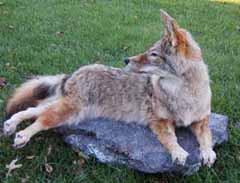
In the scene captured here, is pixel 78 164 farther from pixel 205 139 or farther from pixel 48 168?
pixel 205 139

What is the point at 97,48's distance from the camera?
6902 millimetres

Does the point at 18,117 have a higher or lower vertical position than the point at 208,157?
higher

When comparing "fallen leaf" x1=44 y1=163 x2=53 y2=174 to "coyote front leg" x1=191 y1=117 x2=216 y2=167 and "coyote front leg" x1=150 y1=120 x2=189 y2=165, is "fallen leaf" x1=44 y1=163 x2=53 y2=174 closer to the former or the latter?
"coyote front leg" x1=150 y1=120 x2=189 y2=165

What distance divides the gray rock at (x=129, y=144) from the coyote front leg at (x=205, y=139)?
2.2 inches

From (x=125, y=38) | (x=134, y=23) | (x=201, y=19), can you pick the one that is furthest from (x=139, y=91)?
(x=201, y=19)

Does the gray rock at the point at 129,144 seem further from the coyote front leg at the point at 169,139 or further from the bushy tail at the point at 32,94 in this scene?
the bushy tail at the point at 32,94

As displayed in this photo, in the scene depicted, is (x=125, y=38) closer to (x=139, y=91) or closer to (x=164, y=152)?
(x=139, y=91)

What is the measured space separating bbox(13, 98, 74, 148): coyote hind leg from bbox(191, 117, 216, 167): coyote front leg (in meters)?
1.12

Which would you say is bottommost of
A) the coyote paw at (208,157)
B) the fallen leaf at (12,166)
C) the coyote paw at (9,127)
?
the fallen leaf at (12,166)

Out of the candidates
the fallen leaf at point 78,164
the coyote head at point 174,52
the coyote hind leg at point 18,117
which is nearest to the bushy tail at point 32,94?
the coyote hind leg at point 18,117

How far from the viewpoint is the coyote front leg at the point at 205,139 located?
385 cm

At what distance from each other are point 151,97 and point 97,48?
10.1 ft

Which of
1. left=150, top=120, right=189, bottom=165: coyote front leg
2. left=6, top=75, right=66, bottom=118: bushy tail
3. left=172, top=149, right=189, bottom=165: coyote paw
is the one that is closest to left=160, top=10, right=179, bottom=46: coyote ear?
left=150, top=120, right=189, bottom=165: coyote front leg

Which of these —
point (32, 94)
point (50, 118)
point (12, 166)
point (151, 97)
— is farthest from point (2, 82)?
point (151, 97)
